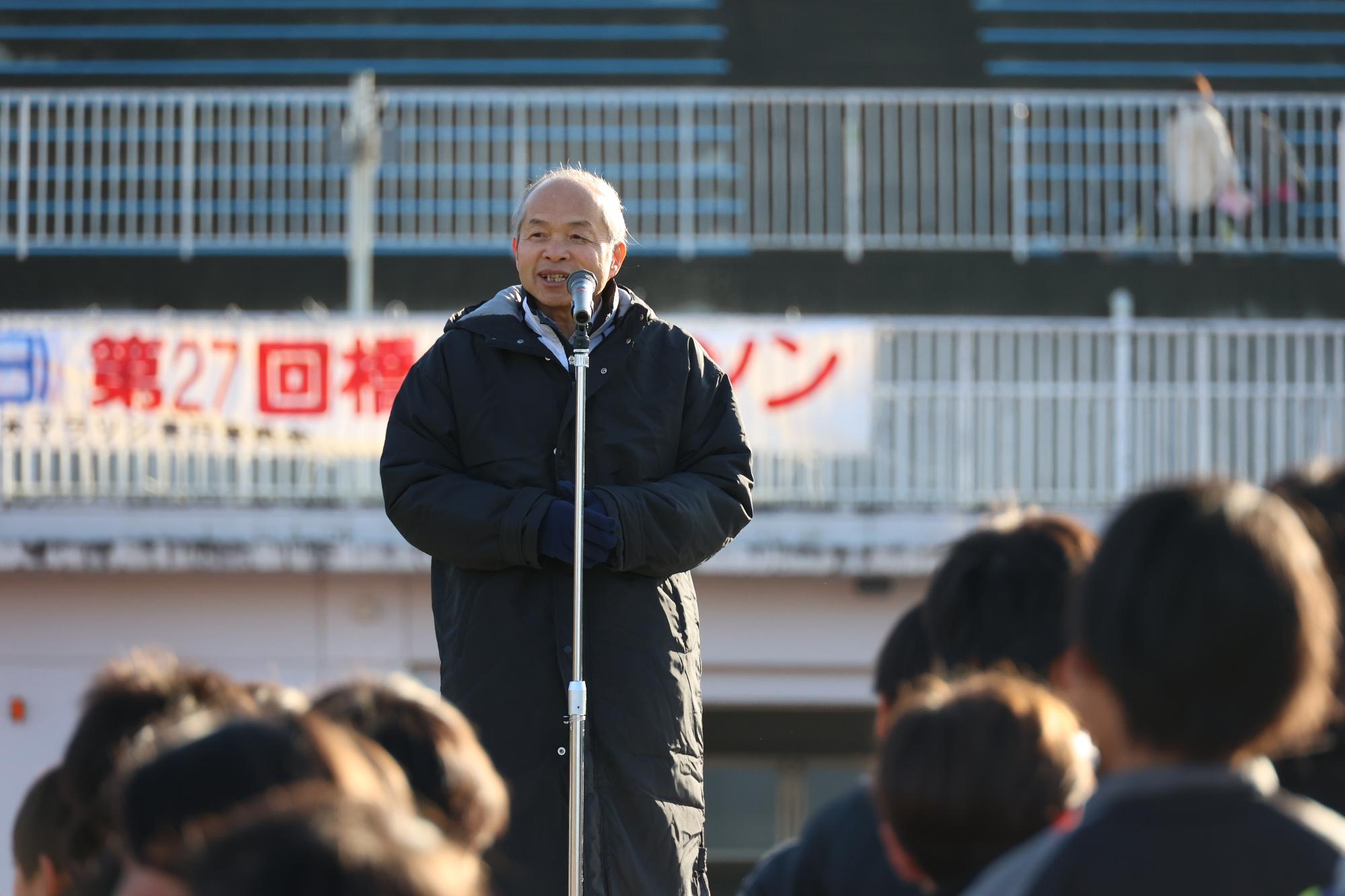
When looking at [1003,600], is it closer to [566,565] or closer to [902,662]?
[902,662]

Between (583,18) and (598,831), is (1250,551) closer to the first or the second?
(598,831)

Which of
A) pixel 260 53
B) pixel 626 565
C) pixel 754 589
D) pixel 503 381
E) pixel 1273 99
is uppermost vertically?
pixel 260 53

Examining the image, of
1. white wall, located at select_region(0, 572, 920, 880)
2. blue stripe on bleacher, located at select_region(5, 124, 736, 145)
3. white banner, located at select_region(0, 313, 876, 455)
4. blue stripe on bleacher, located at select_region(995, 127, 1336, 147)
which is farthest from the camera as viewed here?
blue stripe on bleacher, located at select_region(995, 127, 1336, 147)

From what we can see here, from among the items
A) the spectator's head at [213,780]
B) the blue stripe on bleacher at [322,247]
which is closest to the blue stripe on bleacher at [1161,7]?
the blue stripe on bleacher at [322,247]

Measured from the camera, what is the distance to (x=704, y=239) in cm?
1116

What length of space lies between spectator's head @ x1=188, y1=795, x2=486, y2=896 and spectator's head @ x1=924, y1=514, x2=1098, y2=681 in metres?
1.32

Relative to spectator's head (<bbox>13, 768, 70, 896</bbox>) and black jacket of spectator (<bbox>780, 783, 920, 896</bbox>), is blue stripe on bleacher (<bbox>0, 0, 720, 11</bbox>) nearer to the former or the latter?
spectator's head (<bbox>13, 768, 70, 896</bbox>)

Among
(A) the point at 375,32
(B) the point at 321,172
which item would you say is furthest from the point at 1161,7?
(B) the point at 321,172

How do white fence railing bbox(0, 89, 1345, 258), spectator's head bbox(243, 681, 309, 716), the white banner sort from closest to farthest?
1. spectator's head bbox(243, 681, 309, 716)
2. the white banner
3. white fence railing bbox(0, 89, 1345, 258)

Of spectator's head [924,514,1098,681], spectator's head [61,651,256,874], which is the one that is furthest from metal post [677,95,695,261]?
spectator's head [61,651,256,874]

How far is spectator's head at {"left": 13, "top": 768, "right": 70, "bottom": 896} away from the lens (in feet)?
7.51

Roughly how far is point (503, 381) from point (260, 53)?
36.2 feet

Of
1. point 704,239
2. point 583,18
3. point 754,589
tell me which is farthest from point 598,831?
point 583,18

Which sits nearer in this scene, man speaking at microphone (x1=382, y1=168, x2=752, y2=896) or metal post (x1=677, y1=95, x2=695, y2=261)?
man speaking at microphone (x1=382, y1=168, x2=752, y2=896)
